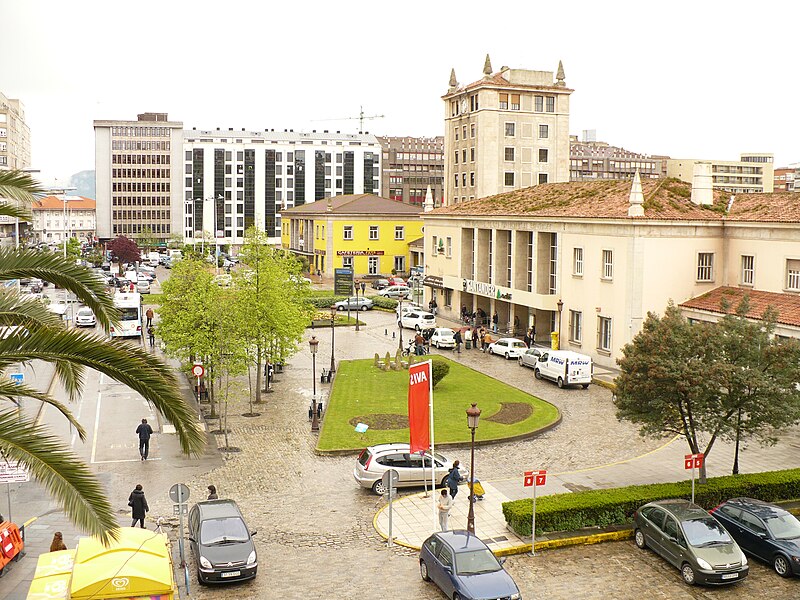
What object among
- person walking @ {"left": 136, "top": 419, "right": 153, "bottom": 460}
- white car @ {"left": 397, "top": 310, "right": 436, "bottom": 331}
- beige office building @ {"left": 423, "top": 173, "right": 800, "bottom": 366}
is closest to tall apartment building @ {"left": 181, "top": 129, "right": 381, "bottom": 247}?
white car @ {"left": 397, "top": 310, "right": 436, "bottom": 331}

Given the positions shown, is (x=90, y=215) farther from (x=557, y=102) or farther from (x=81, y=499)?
(x=81, y=499)

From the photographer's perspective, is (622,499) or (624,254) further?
(624,254)

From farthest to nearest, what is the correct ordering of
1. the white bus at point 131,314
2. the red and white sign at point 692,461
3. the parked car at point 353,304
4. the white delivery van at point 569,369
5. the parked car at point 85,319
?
the parked car at point 353,304 < the parked car at point 85,319 < the white bus at point 131,314 < the white delivery van at point 569,369 < the red and white sign at point 692,461

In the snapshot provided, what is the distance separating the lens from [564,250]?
48875 mm

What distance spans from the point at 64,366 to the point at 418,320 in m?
45.4

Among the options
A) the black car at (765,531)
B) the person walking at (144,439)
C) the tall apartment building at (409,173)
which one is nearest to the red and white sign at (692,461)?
the black car at (765,531)

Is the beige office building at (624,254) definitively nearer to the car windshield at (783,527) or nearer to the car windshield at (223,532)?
the car windshield at (783,527)

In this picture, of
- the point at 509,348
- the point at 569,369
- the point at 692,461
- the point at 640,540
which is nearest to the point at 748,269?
the point at 569,369

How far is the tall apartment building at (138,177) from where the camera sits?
144 meters

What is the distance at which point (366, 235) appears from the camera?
9481 centimetres

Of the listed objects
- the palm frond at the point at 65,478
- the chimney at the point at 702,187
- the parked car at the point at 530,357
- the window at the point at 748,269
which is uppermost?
the chimney at the point at 702,187

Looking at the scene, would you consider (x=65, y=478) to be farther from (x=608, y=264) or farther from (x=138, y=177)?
(x=138, y=177)

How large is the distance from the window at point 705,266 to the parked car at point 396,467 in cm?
2302

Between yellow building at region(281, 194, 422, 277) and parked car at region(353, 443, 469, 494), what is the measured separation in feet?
224
